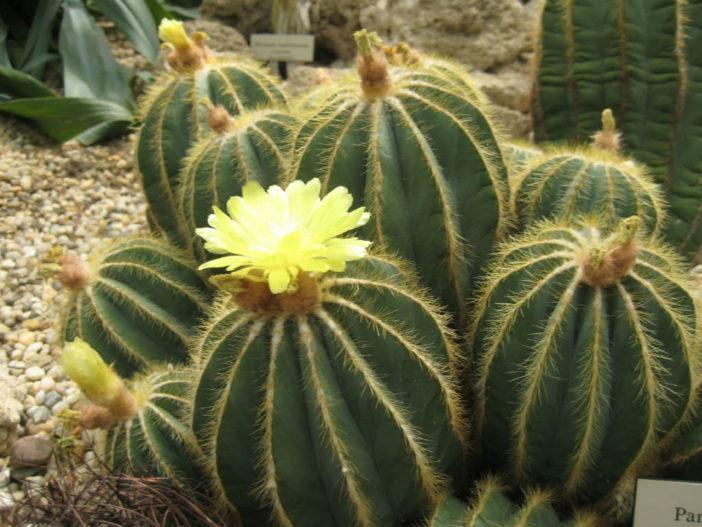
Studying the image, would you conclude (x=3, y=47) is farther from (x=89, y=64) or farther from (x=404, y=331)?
(x=404, y=331)

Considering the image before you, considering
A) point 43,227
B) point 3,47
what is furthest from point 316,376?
point 3,47

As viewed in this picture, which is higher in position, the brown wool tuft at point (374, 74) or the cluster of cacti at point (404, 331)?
the brown wool tuft at point (374, 74)

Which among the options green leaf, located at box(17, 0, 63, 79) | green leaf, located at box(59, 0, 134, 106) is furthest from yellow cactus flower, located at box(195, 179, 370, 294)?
green leaf, located at box(17, 0, 63, 79)

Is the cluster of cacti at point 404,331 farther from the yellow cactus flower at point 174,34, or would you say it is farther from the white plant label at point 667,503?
the yellow cactus flower at point 174,34

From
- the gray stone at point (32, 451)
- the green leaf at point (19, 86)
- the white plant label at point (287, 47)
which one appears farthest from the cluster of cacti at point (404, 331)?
the green leaf at point (19, 86)

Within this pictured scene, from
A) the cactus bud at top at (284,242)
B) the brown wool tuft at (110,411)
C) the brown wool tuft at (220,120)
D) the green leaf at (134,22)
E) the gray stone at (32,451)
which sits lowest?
the gray stone at (32,451)

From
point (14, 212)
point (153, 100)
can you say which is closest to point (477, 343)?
point (153, 100)

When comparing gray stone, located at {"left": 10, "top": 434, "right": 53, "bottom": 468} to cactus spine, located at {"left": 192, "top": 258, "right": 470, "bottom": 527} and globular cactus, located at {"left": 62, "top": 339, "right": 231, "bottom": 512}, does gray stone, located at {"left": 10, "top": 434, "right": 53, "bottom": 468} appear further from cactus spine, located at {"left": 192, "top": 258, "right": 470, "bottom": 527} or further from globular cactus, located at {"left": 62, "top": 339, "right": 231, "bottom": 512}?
cactus spine, located at {"left": 192, "top": 258, "right": 470, "bottom": 527}
